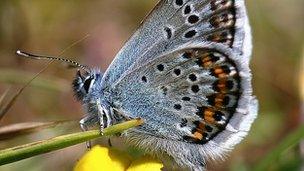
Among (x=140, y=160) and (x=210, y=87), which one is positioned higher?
(x=210, y=87)

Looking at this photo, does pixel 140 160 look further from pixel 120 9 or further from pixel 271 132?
pixel 120 9

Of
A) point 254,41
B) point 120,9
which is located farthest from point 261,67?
point 120,9

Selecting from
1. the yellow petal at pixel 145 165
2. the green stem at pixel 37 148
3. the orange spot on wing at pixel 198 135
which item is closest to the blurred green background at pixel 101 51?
the orange spot on wing at pixel 198 135

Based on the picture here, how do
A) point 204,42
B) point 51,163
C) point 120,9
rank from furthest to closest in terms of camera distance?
point 120,9, point 51,163, point 204,42

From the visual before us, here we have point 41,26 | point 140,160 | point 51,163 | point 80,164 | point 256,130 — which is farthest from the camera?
point 41,26

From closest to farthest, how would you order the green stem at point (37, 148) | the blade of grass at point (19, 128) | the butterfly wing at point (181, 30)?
1. the green stem at point (37, 148)
2. the blade of grass at point (19, 128)
3. the butterfly wing at point (181, 30)

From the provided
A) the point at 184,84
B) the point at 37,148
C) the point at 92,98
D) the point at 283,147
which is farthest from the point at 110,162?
the point at 283,147

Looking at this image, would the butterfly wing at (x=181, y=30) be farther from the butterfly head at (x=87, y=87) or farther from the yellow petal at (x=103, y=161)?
the yellow petal at (x=103, y=161)

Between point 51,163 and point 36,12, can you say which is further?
point 36,12
